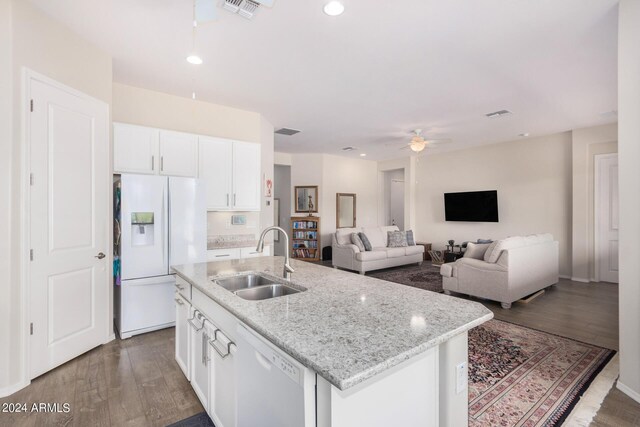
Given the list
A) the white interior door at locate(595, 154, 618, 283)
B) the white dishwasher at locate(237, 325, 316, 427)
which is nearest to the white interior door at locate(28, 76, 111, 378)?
the white dishwasher at locate(237, 325, 316, 427)

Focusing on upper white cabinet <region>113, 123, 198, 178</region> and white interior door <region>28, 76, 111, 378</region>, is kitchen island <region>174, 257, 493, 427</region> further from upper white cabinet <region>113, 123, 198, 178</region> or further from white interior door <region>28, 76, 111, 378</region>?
upper white cabinet <region>113, 123, 198, 178</region>

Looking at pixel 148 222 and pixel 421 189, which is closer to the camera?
pixel 148 222

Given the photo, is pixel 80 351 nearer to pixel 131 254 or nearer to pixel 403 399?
pixel 131 254

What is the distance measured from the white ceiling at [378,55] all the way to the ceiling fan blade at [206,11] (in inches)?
5.1

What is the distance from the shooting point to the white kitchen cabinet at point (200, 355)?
1787mm

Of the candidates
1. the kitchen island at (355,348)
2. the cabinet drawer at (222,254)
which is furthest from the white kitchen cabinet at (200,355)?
the cabinet drawer at (222,254)

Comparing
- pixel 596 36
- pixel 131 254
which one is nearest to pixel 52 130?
pixel 131 254

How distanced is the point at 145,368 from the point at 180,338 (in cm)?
55

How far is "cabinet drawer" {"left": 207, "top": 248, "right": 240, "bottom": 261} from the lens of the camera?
13.0ft

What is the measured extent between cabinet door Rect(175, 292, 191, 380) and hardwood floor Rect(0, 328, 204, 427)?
0.19 m

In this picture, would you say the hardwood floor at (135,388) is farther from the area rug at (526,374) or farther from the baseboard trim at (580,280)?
the baseboard trim at (580,280)

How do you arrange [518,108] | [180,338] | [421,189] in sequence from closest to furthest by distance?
[180,338]
[518,108]
[421,189]

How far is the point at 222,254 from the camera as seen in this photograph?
404cm

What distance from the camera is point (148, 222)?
10.6ft
